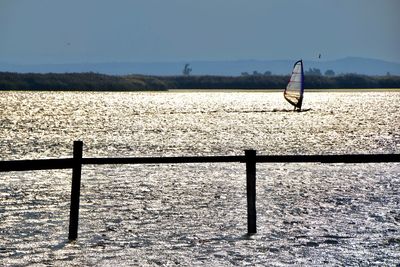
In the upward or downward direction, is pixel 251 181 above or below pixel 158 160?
below

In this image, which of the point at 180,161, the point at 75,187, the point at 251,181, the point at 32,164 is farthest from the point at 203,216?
the point at 32,164

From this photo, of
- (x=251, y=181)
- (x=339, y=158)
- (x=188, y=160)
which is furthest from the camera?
(x=339, y=158)

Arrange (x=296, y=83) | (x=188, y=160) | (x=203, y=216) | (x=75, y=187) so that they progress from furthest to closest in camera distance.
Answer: (x=296, y=83) < (x=203, y=216) < (x=188, y=160) < (x=75, y=187)

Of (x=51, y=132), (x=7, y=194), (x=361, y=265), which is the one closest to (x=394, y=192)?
(x=7, y=194)

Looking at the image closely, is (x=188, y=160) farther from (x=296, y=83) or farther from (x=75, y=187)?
(x=296, y=83)

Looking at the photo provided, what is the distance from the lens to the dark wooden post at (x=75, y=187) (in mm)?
18016

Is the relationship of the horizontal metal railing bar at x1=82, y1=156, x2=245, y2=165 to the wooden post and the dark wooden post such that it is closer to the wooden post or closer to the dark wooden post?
the wooden post

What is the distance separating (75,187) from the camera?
18312 mm

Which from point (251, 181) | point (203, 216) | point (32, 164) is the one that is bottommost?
point (203, 216)

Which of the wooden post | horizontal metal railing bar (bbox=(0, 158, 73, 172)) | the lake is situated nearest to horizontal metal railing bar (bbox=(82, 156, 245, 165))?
the wooden post

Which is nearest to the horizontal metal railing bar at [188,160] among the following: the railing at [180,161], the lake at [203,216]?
the railing at [180,161]

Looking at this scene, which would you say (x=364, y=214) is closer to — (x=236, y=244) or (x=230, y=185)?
(x=236, y=244)

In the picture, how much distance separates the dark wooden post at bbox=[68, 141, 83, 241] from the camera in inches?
709

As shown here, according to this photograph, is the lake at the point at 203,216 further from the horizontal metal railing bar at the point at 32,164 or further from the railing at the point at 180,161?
the horizontal metal railing bar at the point at 32,164
